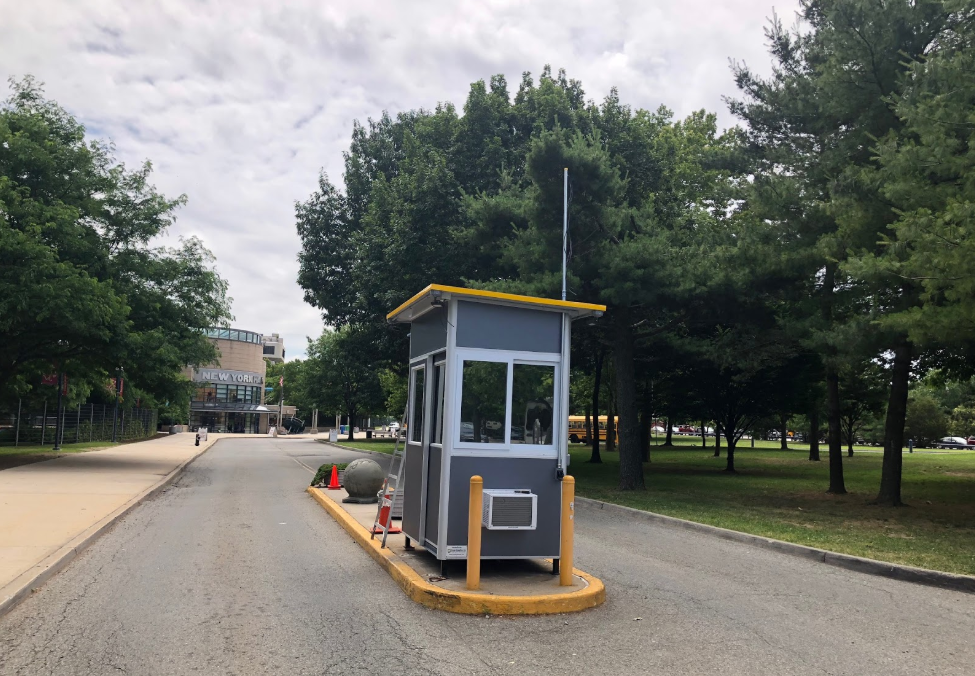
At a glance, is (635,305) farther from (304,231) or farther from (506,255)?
(304,231)

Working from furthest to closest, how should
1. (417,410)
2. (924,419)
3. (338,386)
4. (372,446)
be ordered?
(338,386)
(924,419)
(372,446)
(417,410)

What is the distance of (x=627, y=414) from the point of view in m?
19.7

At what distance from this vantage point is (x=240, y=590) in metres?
7.61

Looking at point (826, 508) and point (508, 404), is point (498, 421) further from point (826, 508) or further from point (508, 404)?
point (826, 508)

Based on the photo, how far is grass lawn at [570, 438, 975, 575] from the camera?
36.3ft

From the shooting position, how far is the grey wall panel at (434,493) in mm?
7904

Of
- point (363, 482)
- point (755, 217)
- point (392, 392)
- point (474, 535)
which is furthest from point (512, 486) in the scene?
point (392, 392)

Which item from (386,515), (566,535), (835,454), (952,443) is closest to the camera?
(566,535)

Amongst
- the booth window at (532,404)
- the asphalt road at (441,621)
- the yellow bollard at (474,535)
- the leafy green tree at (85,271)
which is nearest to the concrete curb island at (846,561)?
the asphalt road at (441,621)

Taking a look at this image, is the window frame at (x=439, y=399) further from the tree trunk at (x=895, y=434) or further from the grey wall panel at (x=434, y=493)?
the tree trunk at (x=895, y=434)

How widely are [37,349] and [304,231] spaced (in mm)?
11382

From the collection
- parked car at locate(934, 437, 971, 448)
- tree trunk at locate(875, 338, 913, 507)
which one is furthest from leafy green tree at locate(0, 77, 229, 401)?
parked car at locate(934, 437, 971, 448)

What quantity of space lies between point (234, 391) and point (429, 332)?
94.8 meters

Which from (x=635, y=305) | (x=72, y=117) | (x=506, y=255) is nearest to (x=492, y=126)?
(x=506, y=255)
